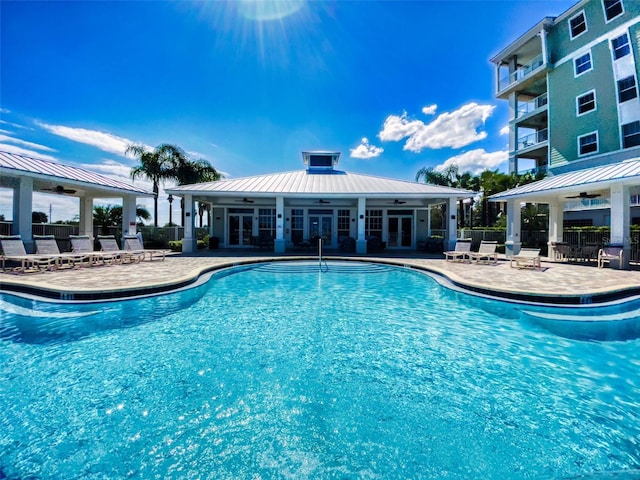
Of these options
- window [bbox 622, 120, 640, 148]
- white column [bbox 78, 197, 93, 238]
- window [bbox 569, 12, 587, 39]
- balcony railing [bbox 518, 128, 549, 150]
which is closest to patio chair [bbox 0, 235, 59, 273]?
white column [bbox 78, 197, 93, 238]

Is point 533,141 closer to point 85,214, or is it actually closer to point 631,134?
point 631,134

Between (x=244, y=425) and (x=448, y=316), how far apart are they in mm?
4958

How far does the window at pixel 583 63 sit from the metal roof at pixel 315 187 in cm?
1196

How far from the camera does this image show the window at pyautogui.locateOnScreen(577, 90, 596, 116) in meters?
17.9

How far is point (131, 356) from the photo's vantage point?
429 centimetres

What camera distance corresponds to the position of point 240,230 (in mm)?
20047

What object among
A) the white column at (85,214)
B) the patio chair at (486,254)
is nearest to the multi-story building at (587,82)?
the patio chair at (486,254)

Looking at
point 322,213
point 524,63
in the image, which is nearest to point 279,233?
point 322,213

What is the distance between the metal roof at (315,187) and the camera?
15789mm

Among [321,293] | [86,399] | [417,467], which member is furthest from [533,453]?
[321,293]

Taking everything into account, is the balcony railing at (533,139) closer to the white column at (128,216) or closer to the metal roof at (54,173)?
the metal roof at (54,173)

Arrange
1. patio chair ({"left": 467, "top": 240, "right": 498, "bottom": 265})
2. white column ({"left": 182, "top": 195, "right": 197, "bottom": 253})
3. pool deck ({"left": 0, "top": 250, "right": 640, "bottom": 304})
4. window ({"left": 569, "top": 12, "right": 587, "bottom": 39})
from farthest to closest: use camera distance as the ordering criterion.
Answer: window ({"left": 569, "top": 12, "right": 587, "bottom": 39})
white column ({"left": 182, "top": 195, "right": 197, "bottom": 253})
patio chair ({"left": 467, "top": 240, "right": 498, "bottom": 265})
pool deck ({"left": 0, "top": 250, "right": 640, "bottom": 304})

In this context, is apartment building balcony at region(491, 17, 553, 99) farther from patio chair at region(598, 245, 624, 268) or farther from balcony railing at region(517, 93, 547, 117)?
patio chair at region(598, 245, 624, 268)

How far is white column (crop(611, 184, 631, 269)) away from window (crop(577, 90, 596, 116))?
10.7m
